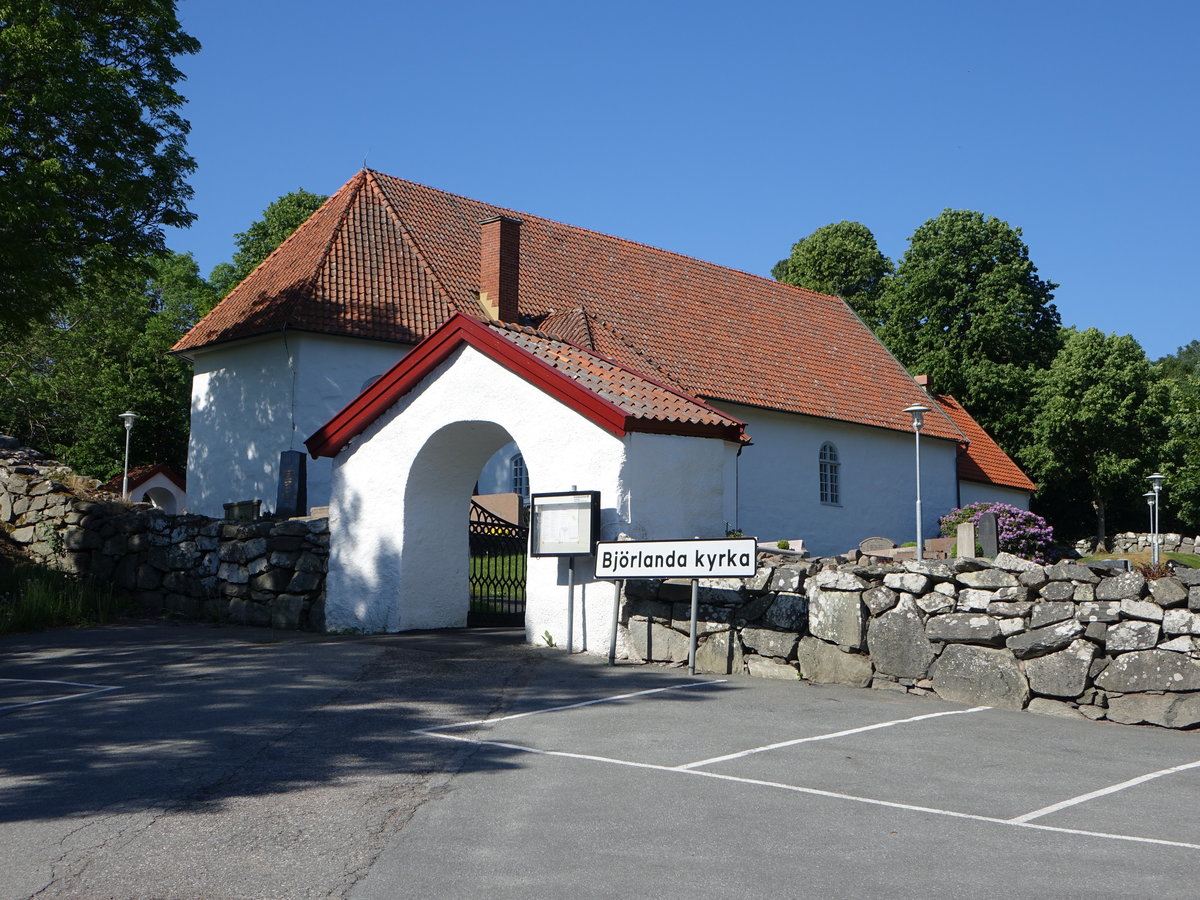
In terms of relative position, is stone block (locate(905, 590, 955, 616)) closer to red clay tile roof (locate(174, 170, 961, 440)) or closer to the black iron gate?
the black iron gate

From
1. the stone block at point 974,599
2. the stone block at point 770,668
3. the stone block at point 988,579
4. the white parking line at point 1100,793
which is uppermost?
the stone block at point 988,579

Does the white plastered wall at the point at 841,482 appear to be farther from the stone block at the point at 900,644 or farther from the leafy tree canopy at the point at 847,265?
the leafy tree canopy at the point at 847,265

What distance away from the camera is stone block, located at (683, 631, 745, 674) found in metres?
11.5

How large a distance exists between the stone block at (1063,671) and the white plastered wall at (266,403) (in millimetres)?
16802

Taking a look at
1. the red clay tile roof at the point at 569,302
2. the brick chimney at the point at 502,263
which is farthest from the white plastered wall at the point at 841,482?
the brick chimney at the point at 502,263

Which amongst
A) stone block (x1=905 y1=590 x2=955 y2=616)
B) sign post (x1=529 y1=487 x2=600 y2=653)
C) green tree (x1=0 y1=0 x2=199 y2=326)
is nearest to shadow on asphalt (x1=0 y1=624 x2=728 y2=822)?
sign post (x1=529 y1=487 x2=600 y2=653)

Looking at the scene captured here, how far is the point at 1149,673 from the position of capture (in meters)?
9.36

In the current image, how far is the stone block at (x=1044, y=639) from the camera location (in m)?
9.73

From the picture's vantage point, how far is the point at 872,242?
55281mm

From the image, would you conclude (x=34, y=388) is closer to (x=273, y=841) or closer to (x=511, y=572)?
(x=511, y=572)

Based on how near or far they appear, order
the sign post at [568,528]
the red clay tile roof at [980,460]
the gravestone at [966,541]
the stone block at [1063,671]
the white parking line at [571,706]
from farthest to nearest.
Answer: the red clay tile roof at [980,460] → the gravestone at [966,541] → the sign post at [568,528] → the stone block at [1063,671] → the white parking line at [571,706]

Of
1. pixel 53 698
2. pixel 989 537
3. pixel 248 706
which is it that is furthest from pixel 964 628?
pixel 53 698

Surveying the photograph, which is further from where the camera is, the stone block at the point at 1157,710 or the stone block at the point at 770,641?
the stone block at the point at 770,641

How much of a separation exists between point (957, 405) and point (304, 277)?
24.6 meters
